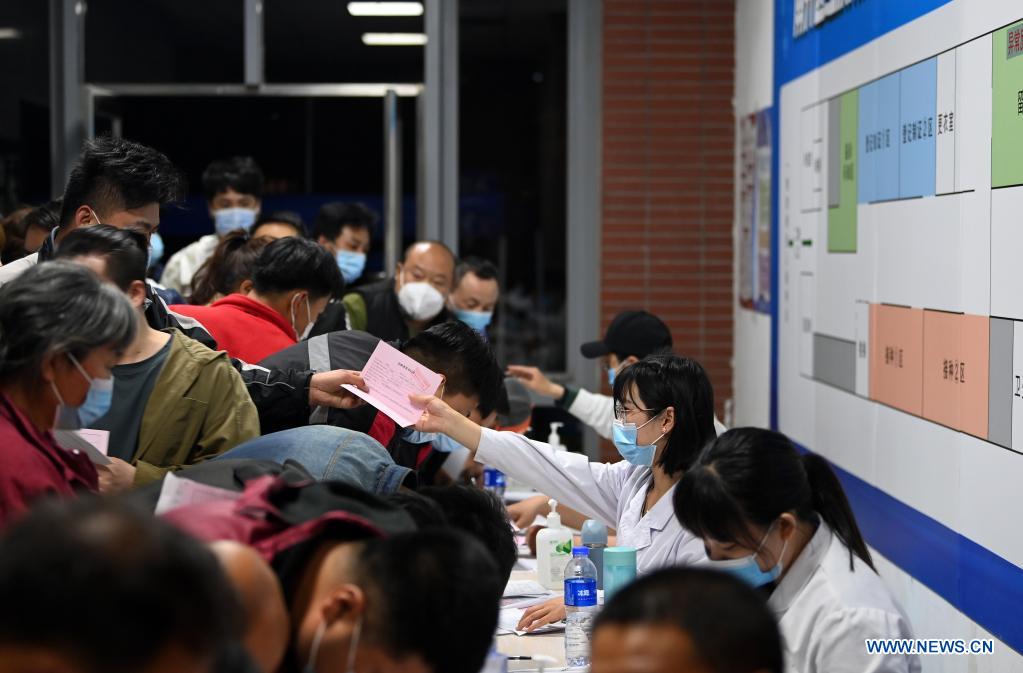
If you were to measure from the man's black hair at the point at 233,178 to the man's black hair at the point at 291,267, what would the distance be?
2.12 m

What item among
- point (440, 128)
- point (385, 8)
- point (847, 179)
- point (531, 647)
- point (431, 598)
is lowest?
point (531, 647)

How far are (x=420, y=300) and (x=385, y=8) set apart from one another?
8.68 feet

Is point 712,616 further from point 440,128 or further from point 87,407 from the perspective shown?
point 440,128

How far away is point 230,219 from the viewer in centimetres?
569

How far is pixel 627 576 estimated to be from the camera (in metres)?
2.93

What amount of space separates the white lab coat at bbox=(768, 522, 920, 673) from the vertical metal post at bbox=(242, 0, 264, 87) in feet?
17.4

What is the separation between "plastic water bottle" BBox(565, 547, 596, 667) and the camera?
2762 millimetres

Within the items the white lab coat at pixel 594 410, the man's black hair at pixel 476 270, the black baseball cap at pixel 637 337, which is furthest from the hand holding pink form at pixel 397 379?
the man's black hair at pixel 476 270

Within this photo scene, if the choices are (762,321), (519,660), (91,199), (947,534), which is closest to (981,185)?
(947,534)

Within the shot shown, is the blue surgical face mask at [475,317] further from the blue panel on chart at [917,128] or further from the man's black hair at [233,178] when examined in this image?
the blue panel on chart at [917,128]

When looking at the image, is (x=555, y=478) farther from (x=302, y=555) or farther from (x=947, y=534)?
(x=302, y=555)

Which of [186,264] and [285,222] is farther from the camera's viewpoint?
[186,264]

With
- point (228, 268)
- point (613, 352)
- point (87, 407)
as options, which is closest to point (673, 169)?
point (613, 352)

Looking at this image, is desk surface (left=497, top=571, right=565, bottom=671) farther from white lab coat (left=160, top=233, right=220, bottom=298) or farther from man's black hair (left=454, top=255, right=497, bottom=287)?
white lab coat (left=160, top=233, right=220, bottom=298)
